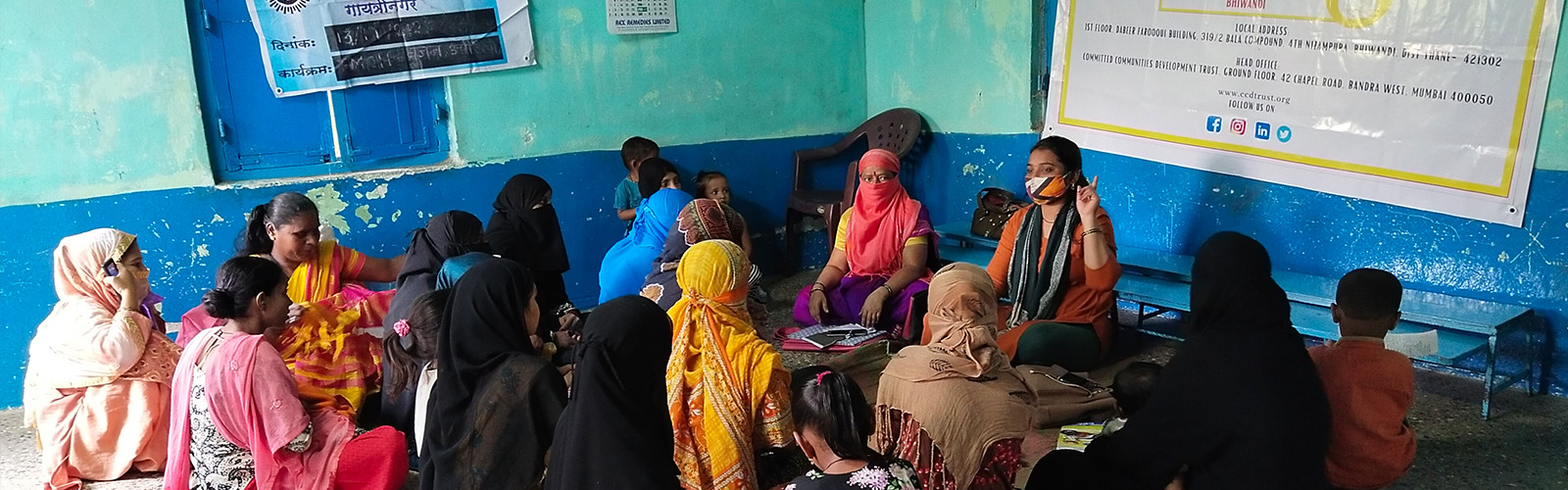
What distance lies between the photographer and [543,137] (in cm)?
542

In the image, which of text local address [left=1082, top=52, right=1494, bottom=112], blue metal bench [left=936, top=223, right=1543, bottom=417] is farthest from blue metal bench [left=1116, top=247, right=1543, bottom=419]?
text local address [left=1082, top=52, right=1494, bottom=112]

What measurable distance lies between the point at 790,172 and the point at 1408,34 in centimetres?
334

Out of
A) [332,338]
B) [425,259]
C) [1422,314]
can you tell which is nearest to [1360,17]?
[1422,314]

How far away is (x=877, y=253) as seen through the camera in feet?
15.8

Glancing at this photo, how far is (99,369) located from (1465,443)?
4431 mm

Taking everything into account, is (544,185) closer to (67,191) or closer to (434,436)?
(67,191)

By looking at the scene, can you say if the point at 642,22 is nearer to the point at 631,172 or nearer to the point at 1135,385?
the point at 631,172

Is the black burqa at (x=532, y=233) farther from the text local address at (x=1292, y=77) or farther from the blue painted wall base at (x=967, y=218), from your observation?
the text local address at (x=1292, y=77)

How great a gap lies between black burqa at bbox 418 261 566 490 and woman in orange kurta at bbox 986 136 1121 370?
2.10 meters

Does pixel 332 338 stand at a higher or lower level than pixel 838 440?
lower

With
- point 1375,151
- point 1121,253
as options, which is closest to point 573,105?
point 1121,253

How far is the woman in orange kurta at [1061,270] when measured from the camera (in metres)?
4.01

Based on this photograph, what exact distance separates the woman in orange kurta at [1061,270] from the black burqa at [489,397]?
210 centimetres

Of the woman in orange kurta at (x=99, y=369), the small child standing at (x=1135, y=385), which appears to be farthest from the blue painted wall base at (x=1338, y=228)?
the woman in orange kurta at (x=99, y=369)
